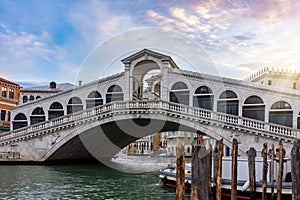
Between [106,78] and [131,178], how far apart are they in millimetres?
6457

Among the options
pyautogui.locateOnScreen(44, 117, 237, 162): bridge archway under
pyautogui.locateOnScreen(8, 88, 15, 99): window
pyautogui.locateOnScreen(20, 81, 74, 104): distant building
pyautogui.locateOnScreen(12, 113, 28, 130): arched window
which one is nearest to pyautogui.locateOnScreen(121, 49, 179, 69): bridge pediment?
pyautogui.locateOnScreen(44, 117, 237, 162): bridge archway under

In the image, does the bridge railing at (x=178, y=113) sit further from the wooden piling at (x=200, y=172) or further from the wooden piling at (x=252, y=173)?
the wooden piling at (x=200, y=172)

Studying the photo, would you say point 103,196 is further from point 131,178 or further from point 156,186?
point 131,178

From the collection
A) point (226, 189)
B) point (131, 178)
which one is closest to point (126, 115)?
point (131, 178)

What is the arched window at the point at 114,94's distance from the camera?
59.8 feet

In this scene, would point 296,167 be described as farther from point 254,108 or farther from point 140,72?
point 140,72

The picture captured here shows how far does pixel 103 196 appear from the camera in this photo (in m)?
9.85

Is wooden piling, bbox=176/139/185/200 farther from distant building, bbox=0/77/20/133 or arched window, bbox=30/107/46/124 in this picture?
distant building, bbox=0/77/20/133

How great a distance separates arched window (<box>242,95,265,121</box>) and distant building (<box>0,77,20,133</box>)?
14.6m

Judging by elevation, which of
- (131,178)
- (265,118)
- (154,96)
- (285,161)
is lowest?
(131,178)

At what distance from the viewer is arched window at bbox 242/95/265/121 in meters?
15.9

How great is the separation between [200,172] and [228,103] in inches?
528

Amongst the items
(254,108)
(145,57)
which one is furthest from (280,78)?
(145,57)

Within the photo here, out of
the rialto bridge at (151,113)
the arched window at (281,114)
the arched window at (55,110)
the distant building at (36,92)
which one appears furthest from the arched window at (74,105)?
the arched window at (281,114)
